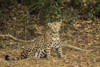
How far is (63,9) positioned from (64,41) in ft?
11.0

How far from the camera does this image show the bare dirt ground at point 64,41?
19.4 ft

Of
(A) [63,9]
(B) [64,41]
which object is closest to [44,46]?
(B) [64,41]

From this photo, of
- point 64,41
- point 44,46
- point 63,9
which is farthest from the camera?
point 63,9

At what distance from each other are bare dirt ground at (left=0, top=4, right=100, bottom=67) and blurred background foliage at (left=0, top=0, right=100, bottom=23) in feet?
1.41

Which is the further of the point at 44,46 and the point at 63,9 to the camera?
the point at 63,9

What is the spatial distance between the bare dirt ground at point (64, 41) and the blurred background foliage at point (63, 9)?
429mm

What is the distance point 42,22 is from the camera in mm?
10070

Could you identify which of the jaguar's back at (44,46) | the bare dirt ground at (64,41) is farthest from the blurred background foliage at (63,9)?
the jaguar's back at (44,46)

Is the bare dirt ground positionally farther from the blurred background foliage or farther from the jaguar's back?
the blurred background foliage

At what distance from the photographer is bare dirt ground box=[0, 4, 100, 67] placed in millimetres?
5910

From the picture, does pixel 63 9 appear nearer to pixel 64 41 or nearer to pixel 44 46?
pixel 64 41

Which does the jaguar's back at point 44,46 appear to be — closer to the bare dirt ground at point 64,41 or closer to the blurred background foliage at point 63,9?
the bare dirt ground at point 64,41

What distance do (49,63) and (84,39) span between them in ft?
9.93

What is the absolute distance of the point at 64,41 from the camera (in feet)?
27.3
